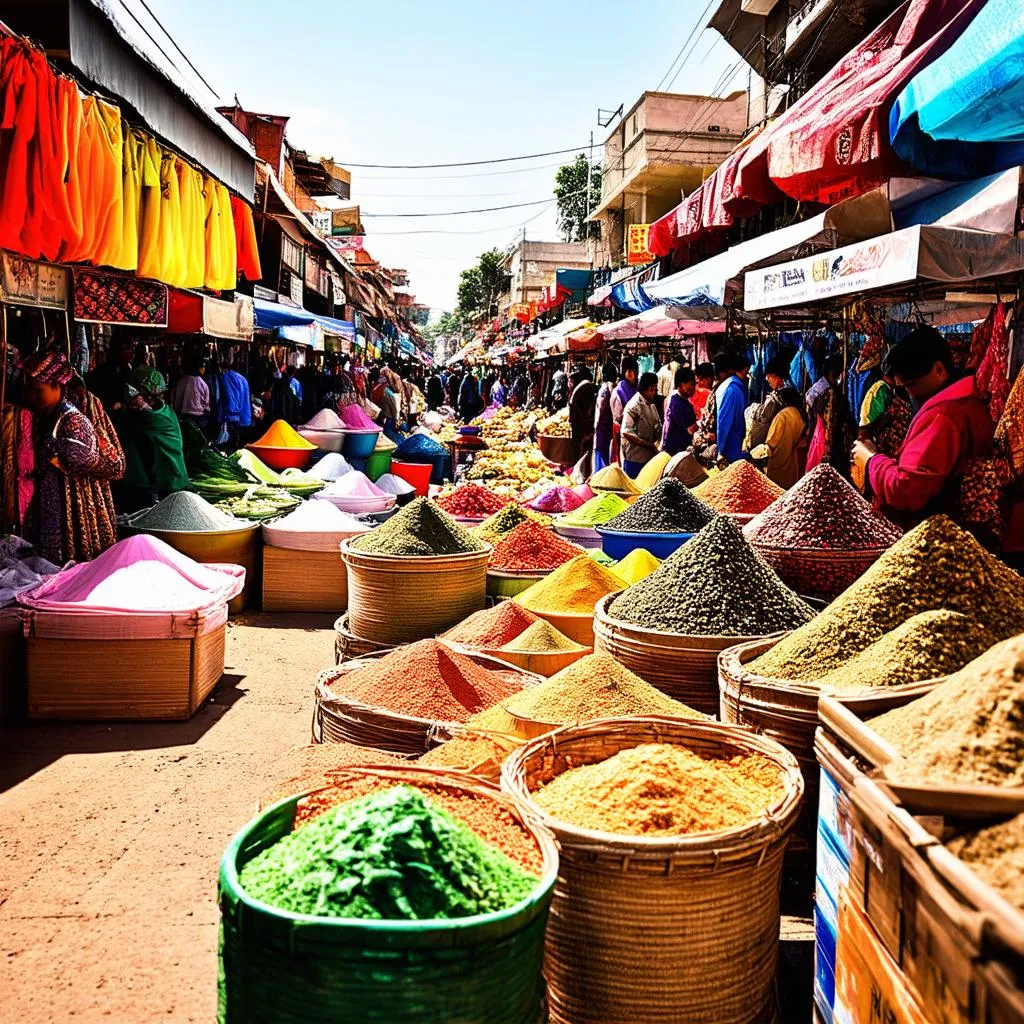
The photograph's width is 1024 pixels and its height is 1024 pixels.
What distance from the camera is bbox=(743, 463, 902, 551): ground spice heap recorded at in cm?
329

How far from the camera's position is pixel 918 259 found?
351cm

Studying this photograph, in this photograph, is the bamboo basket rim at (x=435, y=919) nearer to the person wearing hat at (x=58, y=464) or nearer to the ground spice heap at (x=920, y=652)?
the ground spice heap at (x=920, y=652)

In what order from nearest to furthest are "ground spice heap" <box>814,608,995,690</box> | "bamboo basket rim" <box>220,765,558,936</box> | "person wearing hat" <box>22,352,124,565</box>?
"bamboo basket rim" <box>220,765,558,936</box> → "ground spice heap" <box>814,608,995,690</box> → "person wearing hat" <box>22,352,124,565</box>

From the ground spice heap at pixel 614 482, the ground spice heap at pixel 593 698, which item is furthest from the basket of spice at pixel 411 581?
the ground spice heap at pixel 614 482

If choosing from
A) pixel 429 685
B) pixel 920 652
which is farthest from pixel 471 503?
pixel 920 652

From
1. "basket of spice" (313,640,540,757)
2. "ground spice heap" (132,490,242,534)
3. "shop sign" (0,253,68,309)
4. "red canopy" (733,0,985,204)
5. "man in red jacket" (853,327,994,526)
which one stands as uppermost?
"red canopy" (733,0,985,204)

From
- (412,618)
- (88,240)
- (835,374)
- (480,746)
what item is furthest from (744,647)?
(835,374)

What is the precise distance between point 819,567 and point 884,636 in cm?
119

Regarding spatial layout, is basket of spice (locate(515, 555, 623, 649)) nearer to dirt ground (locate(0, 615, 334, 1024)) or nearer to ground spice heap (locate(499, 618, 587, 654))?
ground spice heap (locate(499, 618, 587, 654))

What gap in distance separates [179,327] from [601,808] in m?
5.57

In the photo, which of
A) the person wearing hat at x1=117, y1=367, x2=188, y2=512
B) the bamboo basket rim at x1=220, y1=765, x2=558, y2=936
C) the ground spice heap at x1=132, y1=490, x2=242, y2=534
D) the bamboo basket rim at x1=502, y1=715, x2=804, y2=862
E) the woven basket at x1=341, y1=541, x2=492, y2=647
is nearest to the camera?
the bamboo basket rim at x1=220, y1=765, x2=558, y2=936

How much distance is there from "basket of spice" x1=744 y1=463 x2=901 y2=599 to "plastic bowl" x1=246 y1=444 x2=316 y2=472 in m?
6.13

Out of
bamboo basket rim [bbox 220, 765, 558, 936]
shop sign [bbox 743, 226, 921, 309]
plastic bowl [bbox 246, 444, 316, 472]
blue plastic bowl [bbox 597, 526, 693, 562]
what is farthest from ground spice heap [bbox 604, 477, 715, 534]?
plastic bowl [bbox 246, 444, 316, 472]

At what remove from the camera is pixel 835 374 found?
20.0 ft
